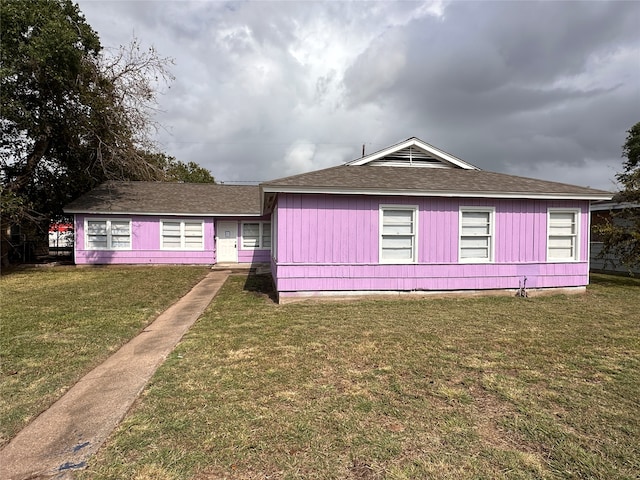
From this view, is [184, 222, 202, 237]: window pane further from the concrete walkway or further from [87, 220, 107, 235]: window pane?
the concrete walkway

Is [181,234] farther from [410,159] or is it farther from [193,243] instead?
[410,159]

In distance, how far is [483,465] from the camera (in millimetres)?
2688

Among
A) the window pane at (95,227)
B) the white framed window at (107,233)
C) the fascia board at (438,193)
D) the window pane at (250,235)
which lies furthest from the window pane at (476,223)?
the window pane at (95,227)

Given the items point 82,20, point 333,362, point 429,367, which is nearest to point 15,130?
point 82,20

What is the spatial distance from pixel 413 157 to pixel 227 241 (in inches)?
421

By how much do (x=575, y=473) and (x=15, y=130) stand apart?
21323 millimetres

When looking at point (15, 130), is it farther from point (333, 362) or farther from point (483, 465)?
point (483, 465)

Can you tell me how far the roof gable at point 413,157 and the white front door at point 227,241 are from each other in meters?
8.90

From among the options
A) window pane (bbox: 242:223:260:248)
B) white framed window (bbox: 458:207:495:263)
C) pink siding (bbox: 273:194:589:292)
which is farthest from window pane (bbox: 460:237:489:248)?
window pane (bbox: 242:223:260:248)

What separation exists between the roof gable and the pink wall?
9.49 metres

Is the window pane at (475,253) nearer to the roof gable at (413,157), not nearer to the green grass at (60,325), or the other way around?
the roof gable at (413,157)

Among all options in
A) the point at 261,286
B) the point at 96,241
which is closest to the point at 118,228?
the point at 96,241

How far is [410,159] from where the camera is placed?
1284 centimetres

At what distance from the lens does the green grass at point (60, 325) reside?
13.0ft
